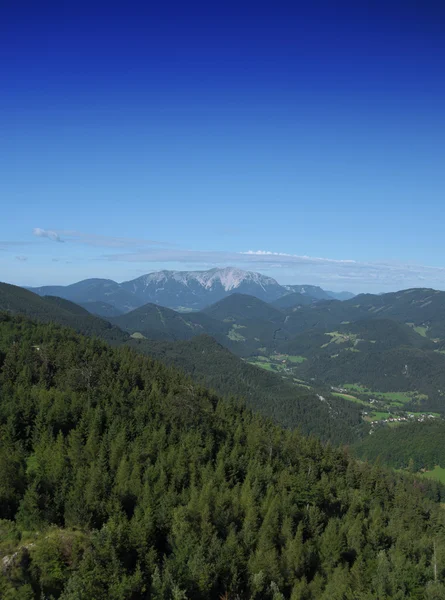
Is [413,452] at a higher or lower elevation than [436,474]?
higher

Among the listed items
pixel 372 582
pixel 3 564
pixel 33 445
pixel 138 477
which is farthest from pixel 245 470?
pixel 3 564

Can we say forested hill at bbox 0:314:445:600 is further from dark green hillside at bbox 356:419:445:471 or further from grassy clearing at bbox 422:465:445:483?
dark green hillside at bbox 356:419:445:471

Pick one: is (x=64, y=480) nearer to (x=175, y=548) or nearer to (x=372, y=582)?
(x=175, y=548)

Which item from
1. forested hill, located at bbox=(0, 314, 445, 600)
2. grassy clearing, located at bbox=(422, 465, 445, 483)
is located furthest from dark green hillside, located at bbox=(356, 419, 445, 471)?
forested hill, located at bbox=(0, 314, 445, 600)

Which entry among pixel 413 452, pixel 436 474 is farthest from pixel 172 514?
pixel 413 452

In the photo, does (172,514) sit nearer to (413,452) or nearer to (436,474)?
(436,474)

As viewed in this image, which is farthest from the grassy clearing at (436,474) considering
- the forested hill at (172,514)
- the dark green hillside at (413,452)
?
the forested hill at (172,514)
